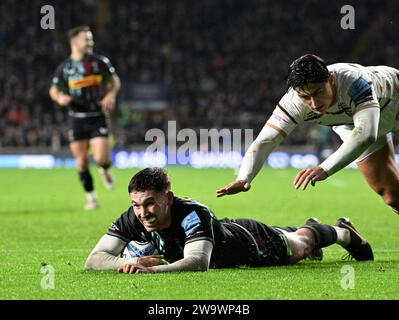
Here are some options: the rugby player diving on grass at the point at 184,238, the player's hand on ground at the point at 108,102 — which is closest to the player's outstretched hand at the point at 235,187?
the rugby player diving on grass at the point at 184,238

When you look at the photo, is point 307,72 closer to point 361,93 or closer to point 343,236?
point 361,93

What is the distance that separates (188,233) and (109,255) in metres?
0.62

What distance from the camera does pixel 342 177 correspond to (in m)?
22.6

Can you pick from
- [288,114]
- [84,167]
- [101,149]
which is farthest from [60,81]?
[288,114]

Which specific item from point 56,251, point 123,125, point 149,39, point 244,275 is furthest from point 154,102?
→ point 244,275

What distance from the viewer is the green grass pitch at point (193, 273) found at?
551cm

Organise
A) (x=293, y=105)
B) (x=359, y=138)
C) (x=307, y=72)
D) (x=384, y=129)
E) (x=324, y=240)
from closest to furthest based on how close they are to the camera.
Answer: (x=307, y=72)
(x=359, y=138)
(x=293, y=105)
(x=324, y=240)
(x=384, y=129)

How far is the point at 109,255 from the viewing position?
6395 millimetres

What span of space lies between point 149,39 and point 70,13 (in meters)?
3.16

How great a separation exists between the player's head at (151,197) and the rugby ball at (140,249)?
11.1 inches

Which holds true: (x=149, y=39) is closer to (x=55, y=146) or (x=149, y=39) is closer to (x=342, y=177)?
(x=55, y=146)

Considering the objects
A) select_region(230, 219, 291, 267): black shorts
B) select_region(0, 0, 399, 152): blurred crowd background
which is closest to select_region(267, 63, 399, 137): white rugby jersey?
select_region(230, 219, 291, 267): black shorts
